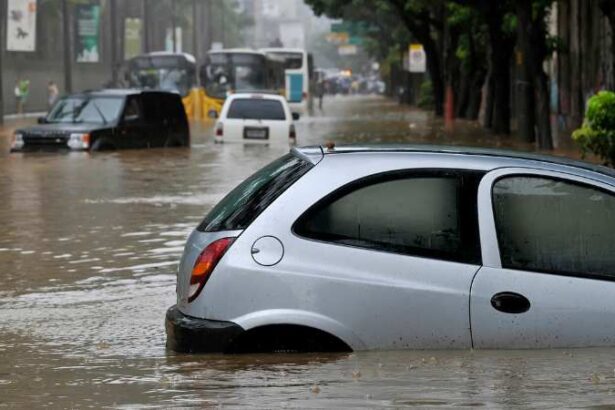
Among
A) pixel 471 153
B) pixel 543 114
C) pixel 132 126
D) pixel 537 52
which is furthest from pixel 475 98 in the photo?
pixel 471 153

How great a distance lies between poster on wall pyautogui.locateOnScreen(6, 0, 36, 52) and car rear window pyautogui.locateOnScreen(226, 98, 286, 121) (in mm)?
26984

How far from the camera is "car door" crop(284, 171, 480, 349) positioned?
7316mm

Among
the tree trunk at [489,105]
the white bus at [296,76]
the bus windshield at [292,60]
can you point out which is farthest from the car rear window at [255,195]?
the bus windshield at [292,60]

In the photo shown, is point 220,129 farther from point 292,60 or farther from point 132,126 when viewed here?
point 292,60

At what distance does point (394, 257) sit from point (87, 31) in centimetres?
6842

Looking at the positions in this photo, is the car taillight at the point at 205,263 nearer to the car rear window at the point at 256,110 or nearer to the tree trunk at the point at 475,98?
the car rear window at the point at 256,110

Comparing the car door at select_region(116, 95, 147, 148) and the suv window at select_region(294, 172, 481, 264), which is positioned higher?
the suv window at select_region(294, 172, 481, 264)

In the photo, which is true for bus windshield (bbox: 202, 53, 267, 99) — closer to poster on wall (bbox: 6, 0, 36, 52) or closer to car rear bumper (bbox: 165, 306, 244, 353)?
poster on wall (bbox: 6, 0, 36, 52)

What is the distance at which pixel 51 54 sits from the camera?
285ft

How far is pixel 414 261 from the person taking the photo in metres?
7.35

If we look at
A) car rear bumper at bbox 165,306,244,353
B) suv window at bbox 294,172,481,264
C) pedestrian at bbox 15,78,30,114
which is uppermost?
suv window at bbox 294,172,481,264

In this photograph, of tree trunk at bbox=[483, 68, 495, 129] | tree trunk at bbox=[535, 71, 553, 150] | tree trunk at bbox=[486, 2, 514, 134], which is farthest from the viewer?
tree trunk at bbox=[483, 68, 495, 129]

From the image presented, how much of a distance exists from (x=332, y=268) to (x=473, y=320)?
72 centimetres

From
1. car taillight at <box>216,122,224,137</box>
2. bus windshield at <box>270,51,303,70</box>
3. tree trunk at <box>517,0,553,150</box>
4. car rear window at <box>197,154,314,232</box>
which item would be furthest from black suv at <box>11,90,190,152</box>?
bus windshield at <box>270,51,303,70</box>
